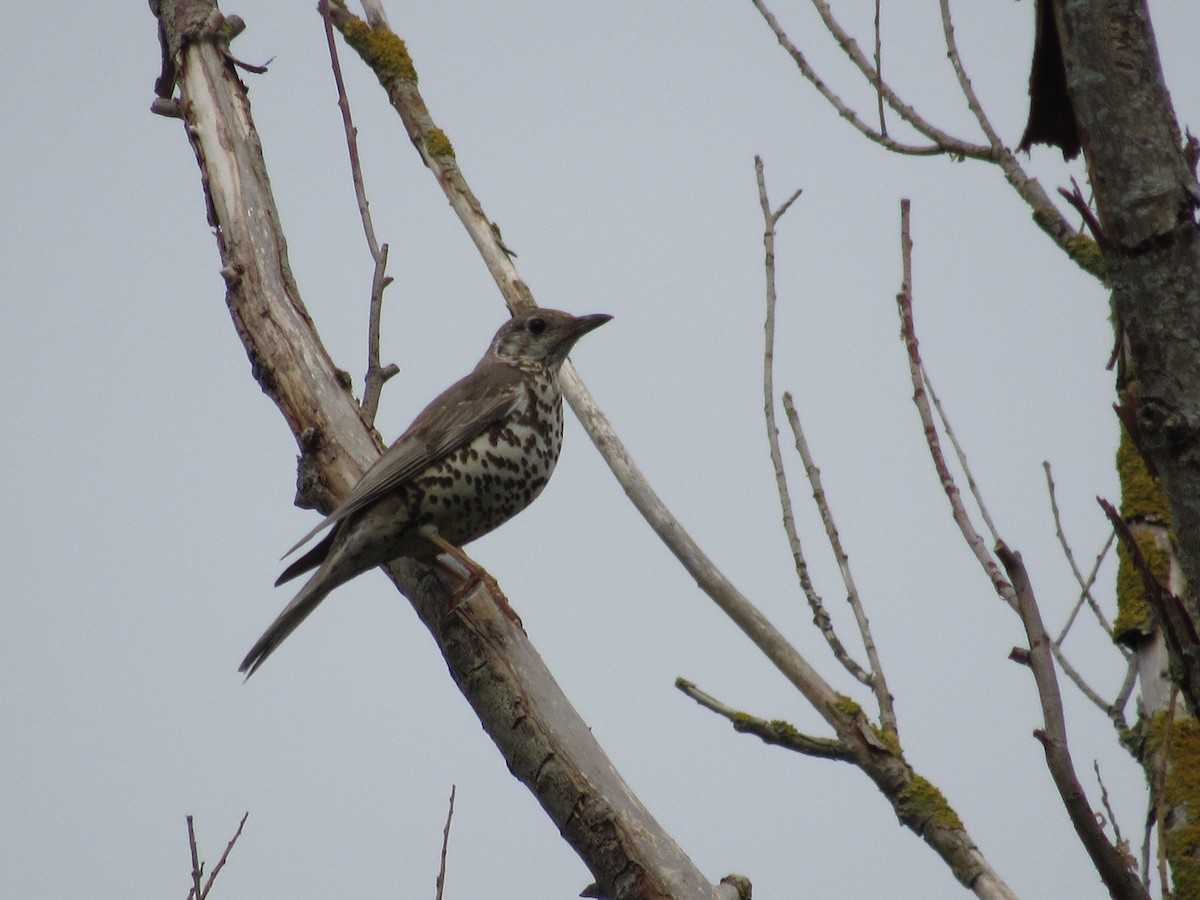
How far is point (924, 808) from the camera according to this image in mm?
3330

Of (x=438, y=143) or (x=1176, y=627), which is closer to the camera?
(x=1176, y=627)

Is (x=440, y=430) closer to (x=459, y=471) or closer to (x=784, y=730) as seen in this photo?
(x=459, y=471)

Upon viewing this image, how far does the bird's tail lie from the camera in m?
4.39

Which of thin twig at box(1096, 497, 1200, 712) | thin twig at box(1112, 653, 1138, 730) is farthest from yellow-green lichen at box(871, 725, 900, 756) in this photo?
thin twig at box(1096, 497, 1200, 712)

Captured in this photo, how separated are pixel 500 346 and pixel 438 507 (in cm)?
137

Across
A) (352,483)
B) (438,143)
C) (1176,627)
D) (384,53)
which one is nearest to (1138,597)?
(1176,627)

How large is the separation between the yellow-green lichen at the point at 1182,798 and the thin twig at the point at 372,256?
2.86 m

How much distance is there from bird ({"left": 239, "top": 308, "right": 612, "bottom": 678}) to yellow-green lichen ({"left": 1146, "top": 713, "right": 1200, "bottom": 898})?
2.15 m

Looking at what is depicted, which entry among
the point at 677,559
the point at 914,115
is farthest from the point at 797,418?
the point at 914,115

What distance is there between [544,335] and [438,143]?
992mm

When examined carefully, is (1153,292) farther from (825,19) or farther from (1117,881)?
(825,19)

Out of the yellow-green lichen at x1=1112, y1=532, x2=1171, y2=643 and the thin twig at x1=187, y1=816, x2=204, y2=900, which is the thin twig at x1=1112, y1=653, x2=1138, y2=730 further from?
the thin twig at x1=187, y1=816, x2=204, y2=900

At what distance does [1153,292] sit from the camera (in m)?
1.72

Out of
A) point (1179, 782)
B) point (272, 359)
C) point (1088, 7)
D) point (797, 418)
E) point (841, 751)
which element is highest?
point (272, 359)
